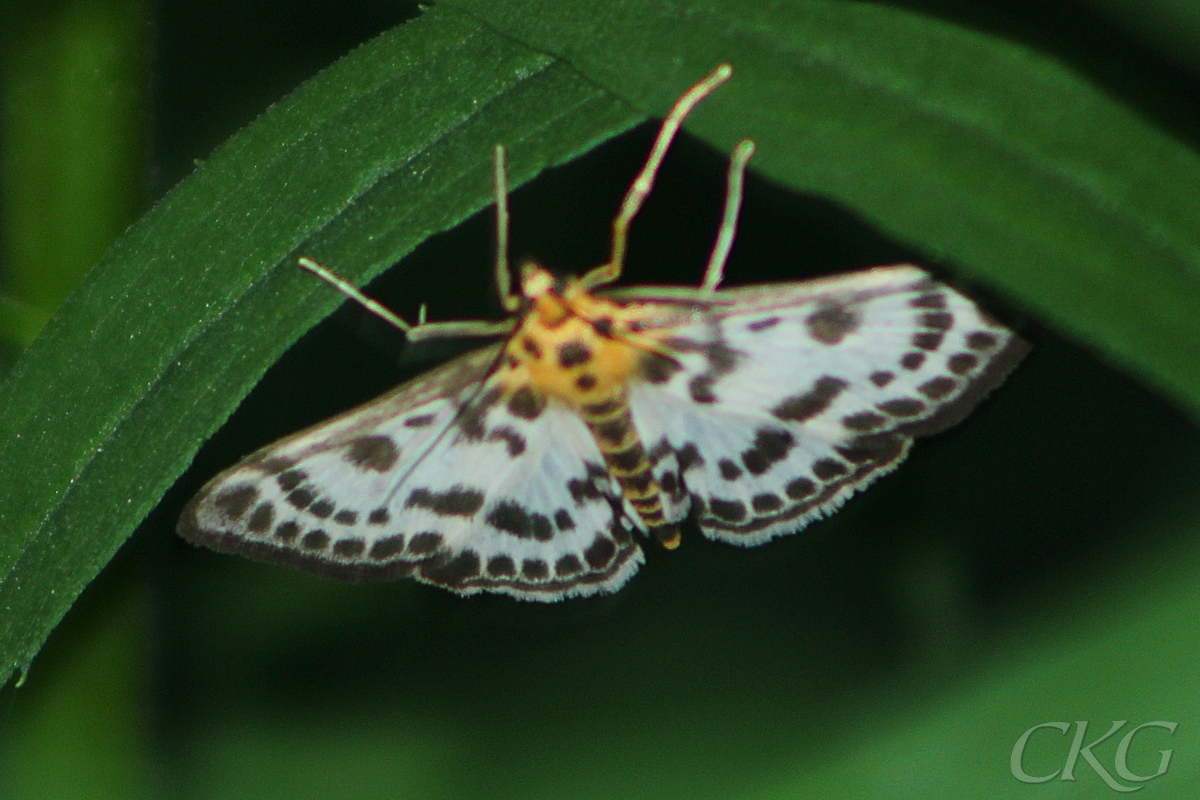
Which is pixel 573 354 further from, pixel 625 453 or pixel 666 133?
pixel 666 133

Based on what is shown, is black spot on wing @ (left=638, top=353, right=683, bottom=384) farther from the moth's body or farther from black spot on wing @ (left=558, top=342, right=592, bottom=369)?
black spot on wing @ (left=558, top=342, right=592, bottom=369)

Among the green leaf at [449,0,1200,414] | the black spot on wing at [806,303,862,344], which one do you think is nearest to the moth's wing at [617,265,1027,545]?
the black spot on wing at [806,303,862,344]

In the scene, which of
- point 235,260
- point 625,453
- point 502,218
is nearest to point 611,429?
point 625,453

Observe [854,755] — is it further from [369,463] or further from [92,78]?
[92,78]

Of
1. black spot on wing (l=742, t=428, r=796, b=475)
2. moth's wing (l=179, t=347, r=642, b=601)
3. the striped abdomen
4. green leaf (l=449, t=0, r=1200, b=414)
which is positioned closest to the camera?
green leaf (l=449, t=0, r=1200, b=414)

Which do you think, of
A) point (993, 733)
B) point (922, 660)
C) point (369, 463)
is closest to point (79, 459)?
point (369, 463)
